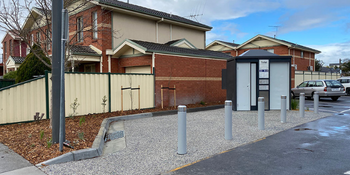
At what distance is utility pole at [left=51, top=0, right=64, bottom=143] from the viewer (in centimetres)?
583

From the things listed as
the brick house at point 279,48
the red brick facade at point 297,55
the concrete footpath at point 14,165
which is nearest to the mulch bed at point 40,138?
the concrete footpath at point 14,165

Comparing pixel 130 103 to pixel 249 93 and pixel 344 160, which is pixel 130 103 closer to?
pixel 249 93

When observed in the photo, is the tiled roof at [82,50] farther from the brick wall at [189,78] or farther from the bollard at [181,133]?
the bollard at [181,133]

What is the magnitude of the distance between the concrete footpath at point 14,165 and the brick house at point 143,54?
723 centimetres

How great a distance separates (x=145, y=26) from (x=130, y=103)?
808 centimetres

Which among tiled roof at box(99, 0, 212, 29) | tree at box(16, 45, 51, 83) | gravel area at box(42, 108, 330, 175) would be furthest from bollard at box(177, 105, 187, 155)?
tiled roof at box(99, 0, 212, 29)

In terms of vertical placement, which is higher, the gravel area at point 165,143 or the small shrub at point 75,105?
the small shrub at point 75,105

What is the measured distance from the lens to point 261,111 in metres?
7.97

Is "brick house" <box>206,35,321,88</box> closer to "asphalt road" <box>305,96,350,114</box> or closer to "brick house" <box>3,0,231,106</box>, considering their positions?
"asphalt road" <box>305,96,350,114</box>

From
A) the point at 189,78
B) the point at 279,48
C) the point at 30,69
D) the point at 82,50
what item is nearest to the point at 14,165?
the point at 30,69

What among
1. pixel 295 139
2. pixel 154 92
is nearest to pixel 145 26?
pixel 154 92

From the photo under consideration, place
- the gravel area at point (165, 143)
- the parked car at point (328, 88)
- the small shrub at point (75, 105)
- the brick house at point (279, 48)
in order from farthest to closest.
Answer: the brick house at point (279, 48) → the parked car at point (328, 88) → the small shrub at point (75, 105) → the gravel area at point (165, 143)

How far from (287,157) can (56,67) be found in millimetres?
5527

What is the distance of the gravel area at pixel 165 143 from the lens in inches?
188
